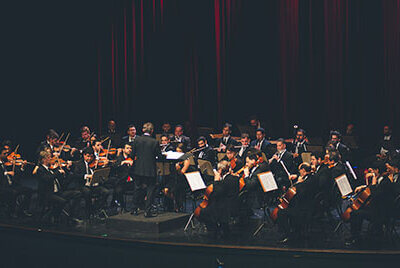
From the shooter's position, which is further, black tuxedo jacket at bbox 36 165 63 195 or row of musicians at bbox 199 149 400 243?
black tuxedo jacket at bbox 36 165 63 195

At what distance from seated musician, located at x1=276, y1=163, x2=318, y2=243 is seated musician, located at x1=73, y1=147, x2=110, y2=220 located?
129 inches

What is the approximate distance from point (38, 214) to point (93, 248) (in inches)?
84.6

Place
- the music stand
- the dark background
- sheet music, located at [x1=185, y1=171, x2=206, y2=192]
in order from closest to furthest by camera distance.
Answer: sheet music, located at [x1=185, y1=171, x2=206, y2=192] < the music stand < the dark background

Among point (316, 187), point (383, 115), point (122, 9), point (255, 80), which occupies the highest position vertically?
point (122, 9)

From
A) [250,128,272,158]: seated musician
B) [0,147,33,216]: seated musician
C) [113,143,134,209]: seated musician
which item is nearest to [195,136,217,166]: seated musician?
[250,128,272,158]: seated musician

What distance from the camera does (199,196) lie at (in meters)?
9.77

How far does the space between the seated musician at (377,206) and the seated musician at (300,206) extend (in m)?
0.60

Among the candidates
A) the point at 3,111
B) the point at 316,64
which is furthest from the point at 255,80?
the point at 3,111

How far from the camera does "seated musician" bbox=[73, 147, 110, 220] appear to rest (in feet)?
32.2

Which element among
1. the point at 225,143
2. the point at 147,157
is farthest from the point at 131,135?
the point at 147,157

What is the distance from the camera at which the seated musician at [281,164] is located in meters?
9.96

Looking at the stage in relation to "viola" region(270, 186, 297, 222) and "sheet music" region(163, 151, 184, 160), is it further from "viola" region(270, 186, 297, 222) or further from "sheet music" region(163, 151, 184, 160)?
"sheet music" region(163, 151, 184, 160)

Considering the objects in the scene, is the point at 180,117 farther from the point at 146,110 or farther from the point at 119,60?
the point at 119,60

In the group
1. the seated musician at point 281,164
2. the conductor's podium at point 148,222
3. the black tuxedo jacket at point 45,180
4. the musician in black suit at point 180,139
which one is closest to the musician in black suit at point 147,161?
the conductor's podium at point 148,222
